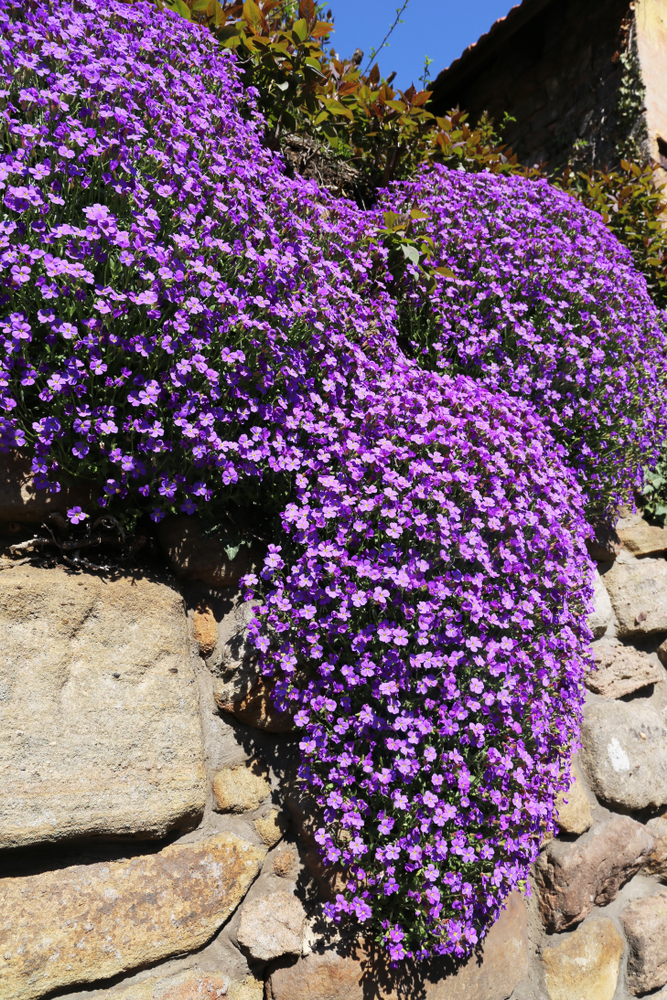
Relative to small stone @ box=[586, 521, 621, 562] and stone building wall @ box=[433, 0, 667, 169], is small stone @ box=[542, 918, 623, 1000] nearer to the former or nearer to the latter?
small stone @ box=[586, 521, 621, 562]

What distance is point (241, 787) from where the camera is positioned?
209 centimetres

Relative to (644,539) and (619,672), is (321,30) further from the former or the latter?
(619,672)

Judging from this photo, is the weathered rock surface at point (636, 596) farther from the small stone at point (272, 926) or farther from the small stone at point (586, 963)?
the small stone at point (272, 926)

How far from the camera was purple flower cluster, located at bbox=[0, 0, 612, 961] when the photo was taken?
1896 millimetres

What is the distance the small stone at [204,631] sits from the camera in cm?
219

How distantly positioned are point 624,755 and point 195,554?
2446 millimetres

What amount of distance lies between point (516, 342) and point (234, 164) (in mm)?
1582

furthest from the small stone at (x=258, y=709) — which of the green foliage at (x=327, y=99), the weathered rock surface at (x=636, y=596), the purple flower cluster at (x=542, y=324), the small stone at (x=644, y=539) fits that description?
the green foliage at (x=327, y=99)

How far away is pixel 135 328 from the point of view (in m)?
1.96

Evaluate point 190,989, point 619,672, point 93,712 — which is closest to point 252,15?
point 93,712

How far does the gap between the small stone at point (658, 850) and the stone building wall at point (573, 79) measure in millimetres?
5212

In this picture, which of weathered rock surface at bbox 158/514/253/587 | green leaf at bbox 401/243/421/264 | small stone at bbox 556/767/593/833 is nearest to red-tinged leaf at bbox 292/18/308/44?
green leaf at bbox 401/243/421/264

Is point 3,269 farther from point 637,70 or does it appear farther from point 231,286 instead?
point 637,70

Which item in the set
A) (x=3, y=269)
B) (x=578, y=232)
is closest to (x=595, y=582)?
(x=578, y=232)
